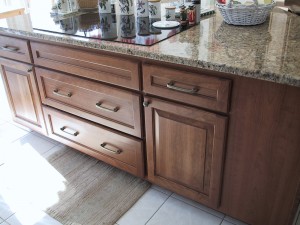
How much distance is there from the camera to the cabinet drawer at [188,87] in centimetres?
Result: 112

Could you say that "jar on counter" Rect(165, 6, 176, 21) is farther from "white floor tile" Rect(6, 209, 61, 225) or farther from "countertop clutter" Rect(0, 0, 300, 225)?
"white floor tile" Rect(6, 209, 61, 225)

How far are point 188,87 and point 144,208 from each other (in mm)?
753

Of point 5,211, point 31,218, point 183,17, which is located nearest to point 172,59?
point 183,17

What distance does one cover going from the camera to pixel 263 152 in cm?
114

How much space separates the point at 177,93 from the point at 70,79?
0.70m

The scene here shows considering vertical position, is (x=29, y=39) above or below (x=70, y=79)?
above

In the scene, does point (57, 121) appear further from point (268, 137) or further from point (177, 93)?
point (268, 137)

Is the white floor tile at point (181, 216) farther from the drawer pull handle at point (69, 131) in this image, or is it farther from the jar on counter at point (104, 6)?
the jar on counter at point (104, 6)

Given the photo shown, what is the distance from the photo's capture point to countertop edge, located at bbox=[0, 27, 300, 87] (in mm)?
944

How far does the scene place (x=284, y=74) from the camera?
94 centimetres

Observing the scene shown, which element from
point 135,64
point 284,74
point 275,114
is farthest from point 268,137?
point 135,64

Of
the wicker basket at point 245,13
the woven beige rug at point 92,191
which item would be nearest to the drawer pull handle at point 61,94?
the woven beige rug at point 92,191

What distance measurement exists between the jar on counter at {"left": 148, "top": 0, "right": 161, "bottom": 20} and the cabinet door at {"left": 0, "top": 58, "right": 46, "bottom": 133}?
0.81 m

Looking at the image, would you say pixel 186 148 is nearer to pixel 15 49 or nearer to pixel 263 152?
pixel 263 152
